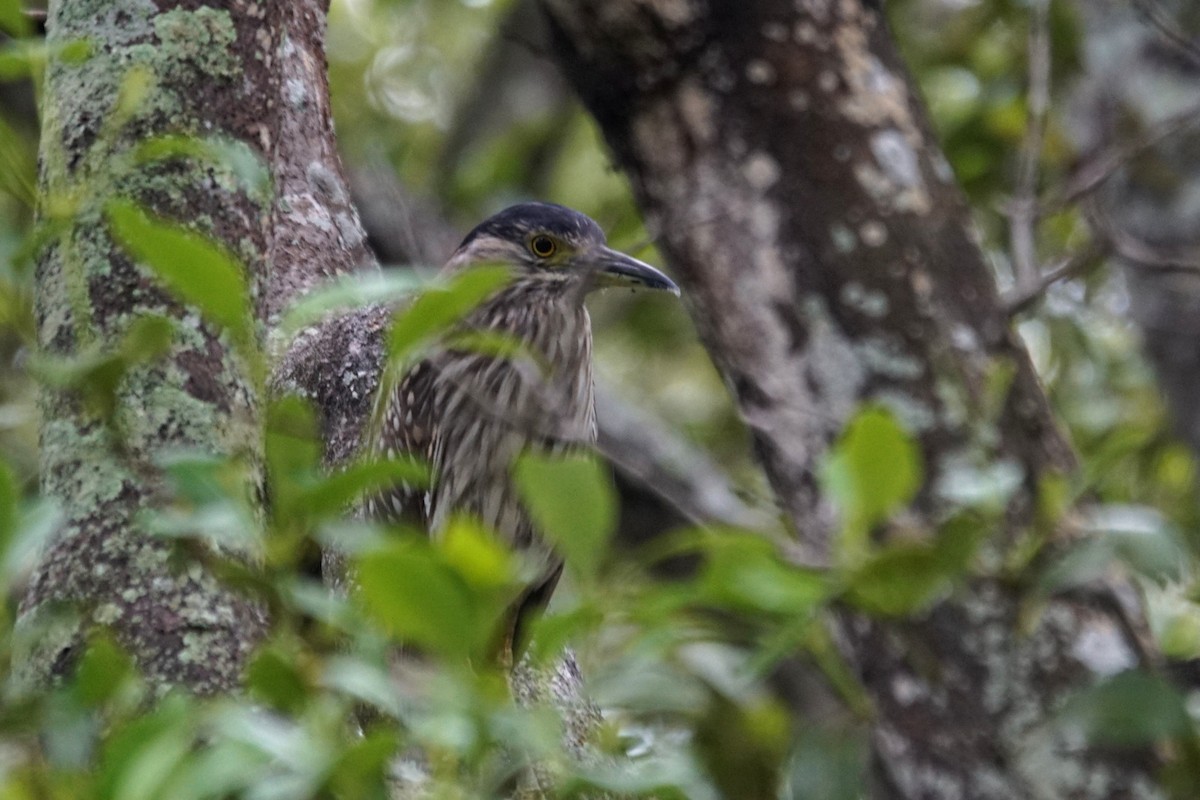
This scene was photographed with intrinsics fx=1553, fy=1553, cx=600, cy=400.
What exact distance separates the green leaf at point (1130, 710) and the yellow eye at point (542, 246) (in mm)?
2370

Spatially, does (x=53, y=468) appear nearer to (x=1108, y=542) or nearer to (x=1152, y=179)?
(x=1108, y=542)

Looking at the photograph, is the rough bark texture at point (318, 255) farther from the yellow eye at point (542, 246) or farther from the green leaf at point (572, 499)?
the green leaf at point (572, 499)

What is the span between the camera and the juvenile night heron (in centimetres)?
327

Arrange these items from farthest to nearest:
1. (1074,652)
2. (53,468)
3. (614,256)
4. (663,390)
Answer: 1. (663,390)
2. (614,256)
3. (1074,652)
4. (53,468)

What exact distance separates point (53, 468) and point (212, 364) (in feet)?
0.72

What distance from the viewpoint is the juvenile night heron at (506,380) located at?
3.27m

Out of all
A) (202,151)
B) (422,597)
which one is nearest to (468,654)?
(422,597)

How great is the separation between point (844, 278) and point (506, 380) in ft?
3.03

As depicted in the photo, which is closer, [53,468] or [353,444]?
[53,468]

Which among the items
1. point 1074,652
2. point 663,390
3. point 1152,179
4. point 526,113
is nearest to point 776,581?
point 1074,652

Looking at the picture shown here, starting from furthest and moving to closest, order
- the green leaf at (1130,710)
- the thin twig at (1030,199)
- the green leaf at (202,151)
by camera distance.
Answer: the thin twig at (1030,199)
the green leaf at (1130,710)
the green leaf at (202,151)

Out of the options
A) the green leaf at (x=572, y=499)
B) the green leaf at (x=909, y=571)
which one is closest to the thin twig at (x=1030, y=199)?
the green leaf at (x=909, y=571)

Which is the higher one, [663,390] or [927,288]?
[927,288]

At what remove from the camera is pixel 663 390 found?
7496 mm
